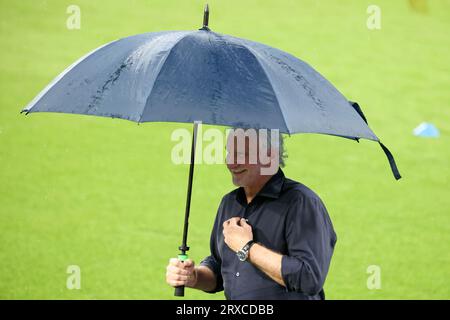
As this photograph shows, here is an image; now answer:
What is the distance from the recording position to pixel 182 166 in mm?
11273

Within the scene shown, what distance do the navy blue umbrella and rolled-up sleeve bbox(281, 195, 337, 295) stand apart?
36cm

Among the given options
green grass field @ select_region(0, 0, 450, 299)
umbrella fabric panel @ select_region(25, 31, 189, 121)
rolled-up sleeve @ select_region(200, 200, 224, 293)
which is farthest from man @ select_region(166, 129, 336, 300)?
green grass field @ select_region(0, 0, 450, 299)

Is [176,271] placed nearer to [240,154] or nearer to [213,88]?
[240,154]

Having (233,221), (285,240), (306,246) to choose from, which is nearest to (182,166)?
(233,221)

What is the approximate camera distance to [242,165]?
3.70m

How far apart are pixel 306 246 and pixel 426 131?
10.5 metres

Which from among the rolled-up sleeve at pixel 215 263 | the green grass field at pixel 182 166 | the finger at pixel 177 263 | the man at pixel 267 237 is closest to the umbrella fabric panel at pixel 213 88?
the man at pixel 267 237

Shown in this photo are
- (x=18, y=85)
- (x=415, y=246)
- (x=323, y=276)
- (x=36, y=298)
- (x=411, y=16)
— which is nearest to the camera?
(x=323, y=276)

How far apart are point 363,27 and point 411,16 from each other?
183 cm

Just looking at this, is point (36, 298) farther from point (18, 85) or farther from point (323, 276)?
point (18, 85)

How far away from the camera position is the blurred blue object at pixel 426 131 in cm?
1343

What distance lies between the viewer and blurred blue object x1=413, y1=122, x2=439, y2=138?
13.4m

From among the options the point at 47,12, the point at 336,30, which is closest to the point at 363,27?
the point at 336,30

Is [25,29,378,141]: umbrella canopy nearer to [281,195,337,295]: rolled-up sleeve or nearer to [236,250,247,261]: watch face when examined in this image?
[281,195,337,295]: rolled-up sleeve
